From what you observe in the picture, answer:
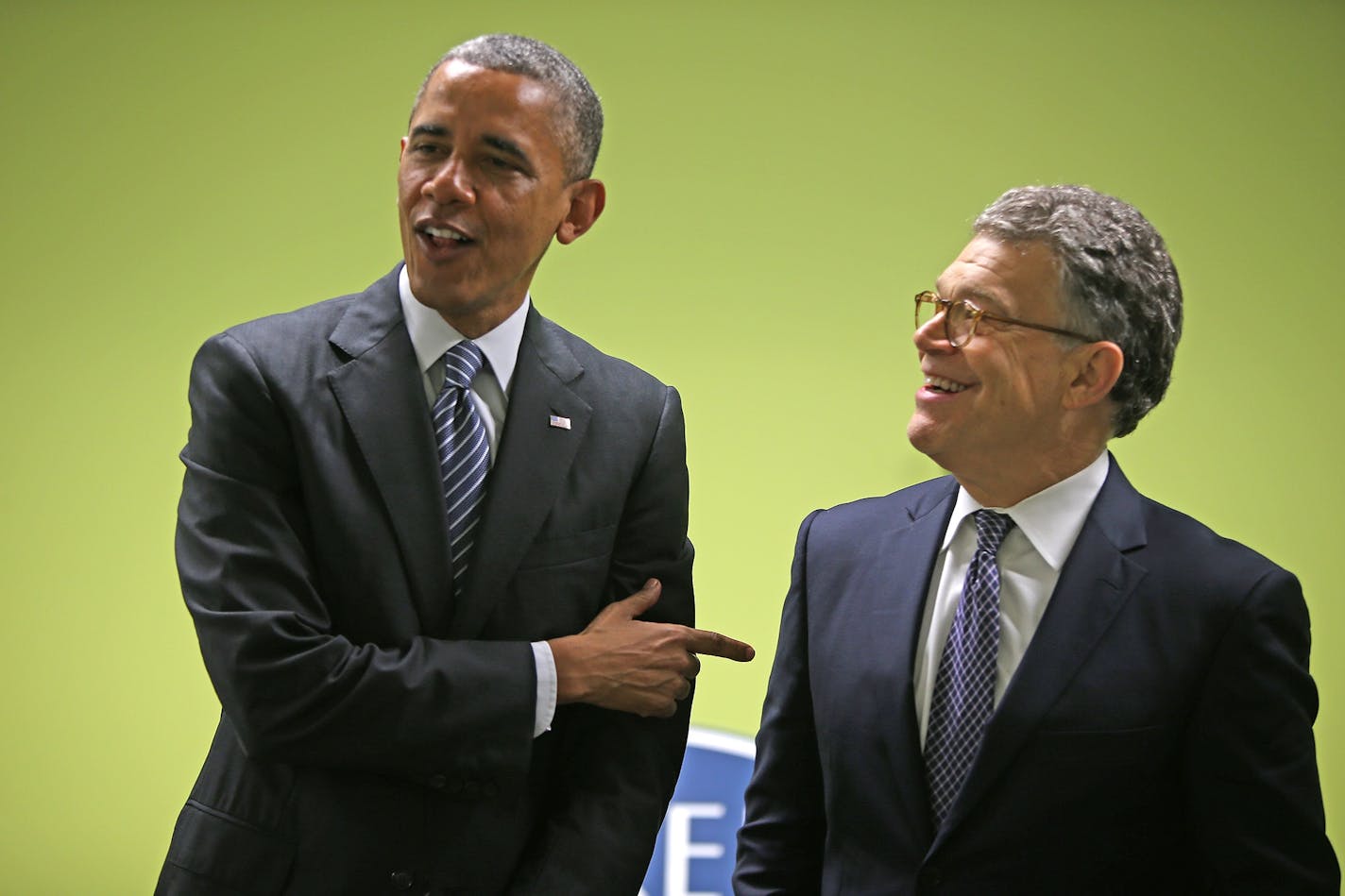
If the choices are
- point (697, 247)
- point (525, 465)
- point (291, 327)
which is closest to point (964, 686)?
point (525, 465)

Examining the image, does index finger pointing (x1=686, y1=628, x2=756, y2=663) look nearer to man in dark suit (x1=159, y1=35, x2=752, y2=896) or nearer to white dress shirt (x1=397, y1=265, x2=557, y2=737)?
man in dark suit (x1=159, y1=35, x2=752, y2=896)

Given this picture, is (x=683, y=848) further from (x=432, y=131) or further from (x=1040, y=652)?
(x=432, y=131)

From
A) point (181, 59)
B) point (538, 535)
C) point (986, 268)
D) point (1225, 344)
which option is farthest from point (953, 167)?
point (538, 535)

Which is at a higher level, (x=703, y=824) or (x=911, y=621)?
(x=911, y=621)

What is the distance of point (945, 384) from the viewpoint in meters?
2.04

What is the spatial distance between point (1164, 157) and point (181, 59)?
295cm

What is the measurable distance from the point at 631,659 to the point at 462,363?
45 cm

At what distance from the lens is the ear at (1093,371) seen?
1.99m

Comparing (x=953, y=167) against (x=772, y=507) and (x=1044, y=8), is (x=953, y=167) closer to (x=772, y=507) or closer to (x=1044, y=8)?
(x=1044, y=8)

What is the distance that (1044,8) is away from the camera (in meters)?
4.58

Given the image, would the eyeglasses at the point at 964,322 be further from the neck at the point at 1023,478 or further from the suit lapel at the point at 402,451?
the suit lapel at the point at 402,451

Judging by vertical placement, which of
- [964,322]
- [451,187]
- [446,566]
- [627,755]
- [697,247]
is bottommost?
[627,755]

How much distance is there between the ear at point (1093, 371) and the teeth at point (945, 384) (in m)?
0.14

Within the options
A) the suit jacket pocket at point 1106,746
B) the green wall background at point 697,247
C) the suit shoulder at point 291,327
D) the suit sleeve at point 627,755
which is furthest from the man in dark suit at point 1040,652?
the green wall background at point 697,247
